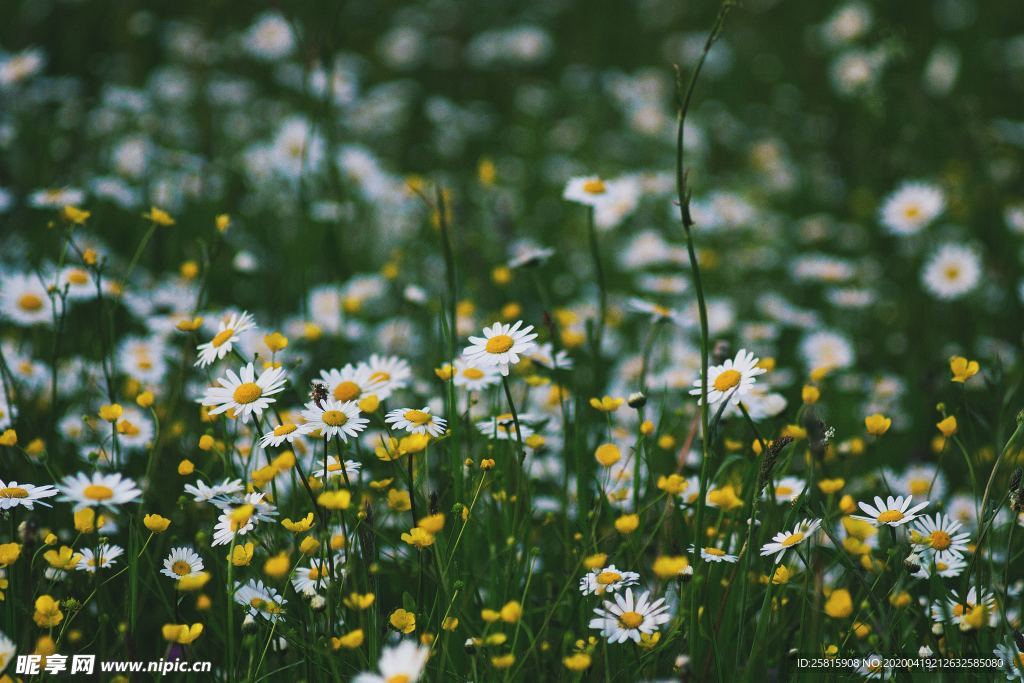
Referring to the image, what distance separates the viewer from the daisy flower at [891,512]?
165cm

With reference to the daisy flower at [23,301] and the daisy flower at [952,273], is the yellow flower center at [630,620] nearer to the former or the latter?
the daisy flower at [23,301]

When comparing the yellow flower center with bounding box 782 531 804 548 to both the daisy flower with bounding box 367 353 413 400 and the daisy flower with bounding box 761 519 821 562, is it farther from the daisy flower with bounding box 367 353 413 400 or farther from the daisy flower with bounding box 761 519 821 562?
the daisy flower with bounding box 367 353 413 400

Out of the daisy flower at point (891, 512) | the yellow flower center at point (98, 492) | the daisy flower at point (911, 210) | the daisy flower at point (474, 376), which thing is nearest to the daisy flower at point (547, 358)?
the daisy flower at point (474, 376)

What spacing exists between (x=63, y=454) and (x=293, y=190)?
245 cm

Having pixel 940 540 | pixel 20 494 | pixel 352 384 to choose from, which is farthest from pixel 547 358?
pixel 20 494

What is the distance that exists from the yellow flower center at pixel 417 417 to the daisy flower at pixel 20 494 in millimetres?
677

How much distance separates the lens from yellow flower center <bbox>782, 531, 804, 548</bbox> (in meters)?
1.63

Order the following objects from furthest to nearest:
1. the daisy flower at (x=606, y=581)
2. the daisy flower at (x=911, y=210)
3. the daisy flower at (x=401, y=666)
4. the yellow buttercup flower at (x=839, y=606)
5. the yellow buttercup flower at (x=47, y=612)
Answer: the daisy flower at (x=911, y=210), the daisy flower at (x=606, y=581), the yellow buttercup flower at (x=47, y=612), the yellow buttercup flower at (x=839, y=606), the daisy flower at (x=401, y=666)

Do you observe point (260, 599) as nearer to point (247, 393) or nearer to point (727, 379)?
point (247, 393)

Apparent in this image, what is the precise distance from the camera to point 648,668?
175 cm

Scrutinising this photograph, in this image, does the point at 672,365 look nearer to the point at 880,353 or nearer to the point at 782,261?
the point at 880,353

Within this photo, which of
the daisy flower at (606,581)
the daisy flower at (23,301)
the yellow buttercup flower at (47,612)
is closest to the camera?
the yellow buttercup flower at (47,612)

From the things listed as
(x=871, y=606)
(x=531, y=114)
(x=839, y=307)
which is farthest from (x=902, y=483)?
(x=531, y=114)

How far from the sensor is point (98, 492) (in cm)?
160
